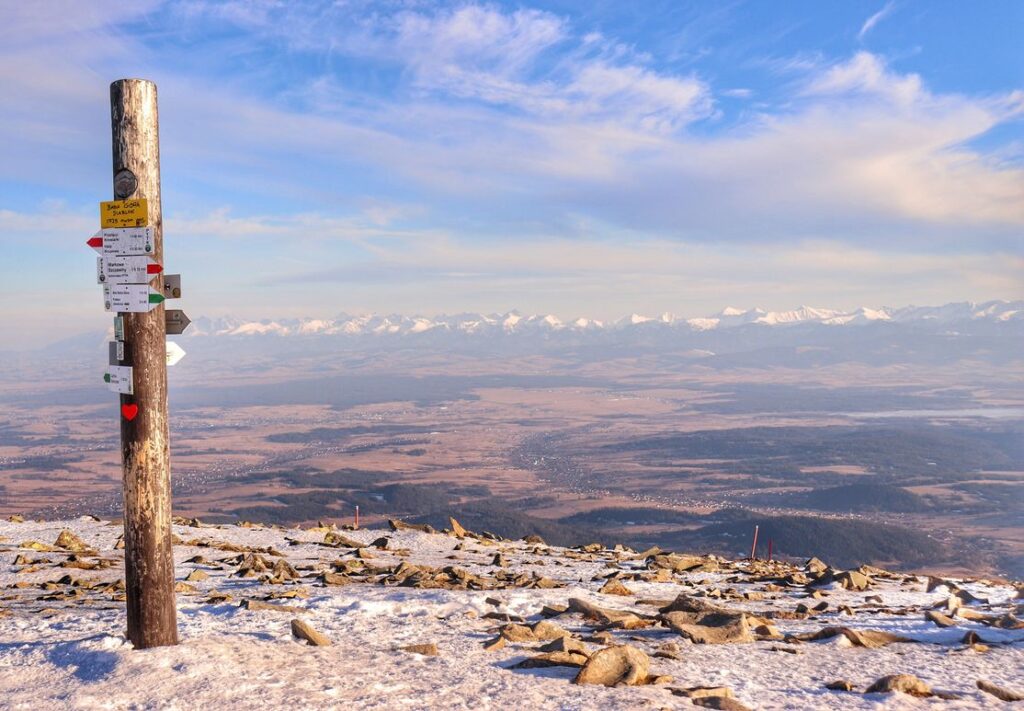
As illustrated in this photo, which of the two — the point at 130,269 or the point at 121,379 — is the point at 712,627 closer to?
the point at 121,379

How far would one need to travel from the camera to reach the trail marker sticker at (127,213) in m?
7.94

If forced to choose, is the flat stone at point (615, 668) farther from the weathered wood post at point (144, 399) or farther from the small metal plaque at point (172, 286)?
the small metal plaque at point (172, 286)

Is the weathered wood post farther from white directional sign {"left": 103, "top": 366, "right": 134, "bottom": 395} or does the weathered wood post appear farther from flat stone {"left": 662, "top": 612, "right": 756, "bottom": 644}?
flat stone {"left": 662, "top": 612, "right": 756, "bottom": 644}

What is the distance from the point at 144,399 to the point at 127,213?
1.77 metres

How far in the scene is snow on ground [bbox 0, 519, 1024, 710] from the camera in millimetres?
7148

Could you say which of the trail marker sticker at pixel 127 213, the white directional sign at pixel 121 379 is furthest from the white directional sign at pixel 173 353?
the trail marker sticker at pixel 127 213

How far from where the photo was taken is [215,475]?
591ft

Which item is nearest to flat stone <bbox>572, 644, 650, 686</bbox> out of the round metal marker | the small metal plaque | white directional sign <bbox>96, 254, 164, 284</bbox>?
the small metal plaque

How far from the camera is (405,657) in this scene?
8.46 m

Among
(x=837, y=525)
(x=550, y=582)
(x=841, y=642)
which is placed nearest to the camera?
(x=841, y=642)

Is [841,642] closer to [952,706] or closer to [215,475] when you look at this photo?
[952,706]

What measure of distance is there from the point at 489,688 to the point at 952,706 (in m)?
4.08

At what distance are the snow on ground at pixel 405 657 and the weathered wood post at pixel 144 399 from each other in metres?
0.71

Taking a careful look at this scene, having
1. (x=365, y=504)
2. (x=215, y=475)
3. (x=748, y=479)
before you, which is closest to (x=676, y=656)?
(x=365, y=504)
